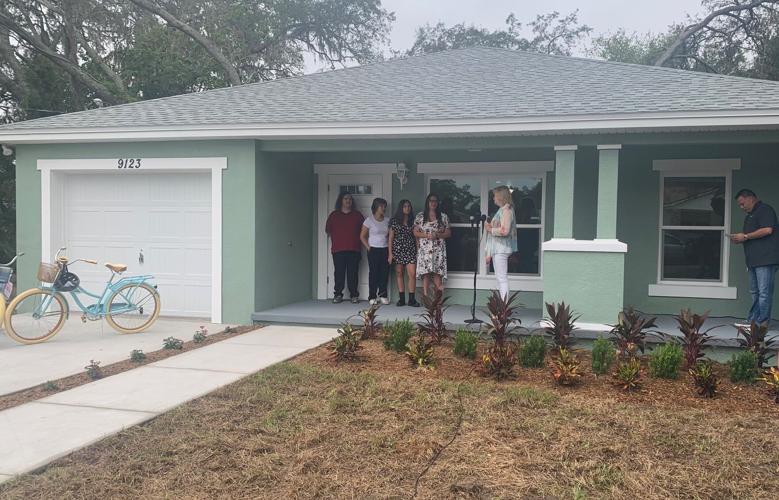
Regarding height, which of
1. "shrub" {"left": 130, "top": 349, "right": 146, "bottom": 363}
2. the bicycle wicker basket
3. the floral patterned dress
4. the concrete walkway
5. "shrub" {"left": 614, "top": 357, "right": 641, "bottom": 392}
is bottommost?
the concrete walkway

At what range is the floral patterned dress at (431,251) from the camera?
9359mm

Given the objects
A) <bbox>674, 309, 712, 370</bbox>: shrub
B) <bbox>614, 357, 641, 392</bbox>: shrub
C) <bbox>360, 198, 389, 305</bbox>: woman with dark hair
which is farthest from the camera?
<bbox>360, 198, 389, 305</bbox>: woman with dark hair

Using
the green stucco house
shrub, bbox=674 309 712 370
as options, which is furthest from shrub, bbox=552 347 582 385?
the green stucco house

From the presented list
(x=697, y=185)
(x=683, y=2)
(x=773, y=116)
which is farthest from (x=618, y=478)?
(x=683, y=2)

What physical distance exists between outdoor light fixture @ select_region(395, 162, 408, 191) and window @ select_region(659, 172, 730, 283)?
3718 mm

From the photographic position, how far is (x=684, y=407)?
530cm

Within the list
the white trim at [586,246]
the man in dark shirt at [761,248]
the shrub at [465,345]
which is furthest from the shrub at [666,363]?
the man in dark shirt at [761,248]

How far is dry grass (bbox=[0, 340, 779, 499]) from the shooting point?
12.7ft

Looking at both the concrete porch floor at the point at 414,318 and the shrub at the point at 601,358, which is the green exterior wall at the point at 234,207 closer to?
the concrete porch floor at the point at 414,318

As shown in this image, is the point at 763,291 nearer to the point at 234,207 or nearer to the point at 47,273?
the point at 234,207

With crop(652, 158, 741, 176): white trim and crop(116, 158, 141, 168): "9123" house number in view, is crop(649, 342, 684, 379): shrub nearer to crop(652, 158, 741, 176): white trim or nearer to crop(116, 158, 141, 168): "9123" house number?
crop(652, 158, 741, 176): white trim

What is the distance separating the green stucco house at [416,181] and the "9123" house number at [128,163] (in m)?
0.03

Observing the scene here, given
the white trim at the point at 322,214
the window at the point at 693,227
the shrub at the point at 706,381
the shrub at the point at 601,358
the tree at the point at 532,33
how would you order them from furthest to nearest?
1. the tree at the point at 532,33
2. the white trim at the point at 322,214
3. the window at the point at 693,227
4. the shrub at the point at 601,358
5. the shrub at the point at 706,381

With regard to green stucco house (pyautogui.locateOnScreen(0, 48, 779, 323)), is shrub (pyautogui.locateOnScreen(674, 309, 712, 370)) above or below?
below
